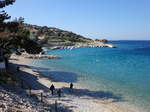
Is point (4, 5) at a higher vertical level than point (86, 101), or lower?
higher

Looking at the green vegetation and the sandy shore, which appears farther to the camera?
the green vegetation

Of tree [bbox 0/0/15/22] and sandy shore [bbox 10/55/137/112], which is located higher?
tree [bbox 0/0/15/22]

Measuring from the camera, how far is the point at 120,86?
38.2 m

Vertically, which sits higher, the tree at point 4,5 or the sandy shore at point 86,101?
the tree at point 4,5

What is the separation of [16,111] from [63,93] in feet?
59.5

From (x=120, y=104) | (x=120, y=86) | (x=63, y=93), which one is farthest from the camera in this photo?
(x=120, y=86)

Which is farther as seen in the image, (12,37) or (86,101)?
(12,37)

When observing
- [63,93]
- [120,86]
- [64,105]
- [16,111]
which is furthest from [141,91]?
[16,111]

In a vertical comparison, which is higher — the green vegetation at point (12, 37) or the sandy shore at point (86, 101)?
the green vegetation at point (12, 37)

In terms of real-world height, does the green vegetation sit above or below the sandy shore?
above

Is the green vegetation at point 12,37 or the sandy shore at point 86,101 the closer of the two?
the sandy shore at point 86,101

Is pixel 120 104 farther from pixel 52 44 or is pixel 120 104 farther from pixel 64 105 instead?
pixel 52 44

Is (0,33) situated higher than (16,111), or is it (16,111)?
(0,33)

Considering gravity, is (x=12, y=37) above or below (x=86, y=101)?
above
